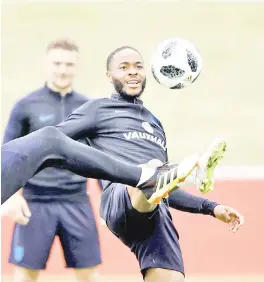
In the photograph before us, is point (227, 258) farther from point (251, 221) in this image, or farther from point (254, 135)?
point (254, 135)

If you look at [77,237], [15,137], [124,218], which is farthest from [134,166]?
[77,237]

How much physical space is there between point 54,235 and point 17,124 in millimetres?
775

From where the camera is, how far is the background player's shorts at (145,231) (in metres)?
5.19

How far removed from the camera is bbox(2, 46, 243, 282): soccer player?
4.75 metres

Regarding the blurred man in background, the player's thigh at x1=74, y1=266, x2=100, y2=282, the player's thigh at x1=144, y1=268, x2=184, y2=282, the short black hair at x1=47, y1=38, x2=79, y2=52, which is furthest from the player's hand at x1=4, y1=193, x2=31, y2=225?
the player's thigh at x1=144, y1=268, x2=184, y2=282

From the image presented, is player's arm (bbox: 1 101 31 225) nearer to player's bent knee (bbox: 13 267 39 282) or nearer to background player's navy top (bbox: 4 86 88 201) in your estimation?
background player's navy top (bbox: 4 86 88 201)

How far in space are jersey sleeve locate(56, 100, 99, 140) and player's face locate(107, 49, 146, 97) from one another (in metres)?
0.20

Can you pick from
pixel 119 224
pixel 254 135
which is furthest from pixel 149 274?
pixel 254 135

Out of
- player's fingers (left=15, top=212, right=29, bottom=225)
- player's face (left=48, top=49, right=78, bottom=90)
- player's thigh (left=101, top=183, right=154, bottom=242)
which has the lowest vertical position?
player's fingers (left=15, top=212, right=29, bottom=225)

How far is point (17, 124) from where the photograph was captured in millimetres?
6543

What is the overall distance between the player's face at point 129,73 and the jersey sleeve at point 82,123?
0.20 meters

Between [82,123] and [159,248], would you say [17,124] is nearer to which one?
[82,123]

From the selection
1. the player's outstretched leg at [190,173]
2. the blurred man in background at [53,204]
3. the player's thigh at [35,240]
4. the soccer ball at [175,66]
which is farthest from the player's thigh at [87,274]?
the player's outstretched leg at [190,173]

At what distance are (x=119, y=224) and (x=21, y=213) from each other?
4.04ft
